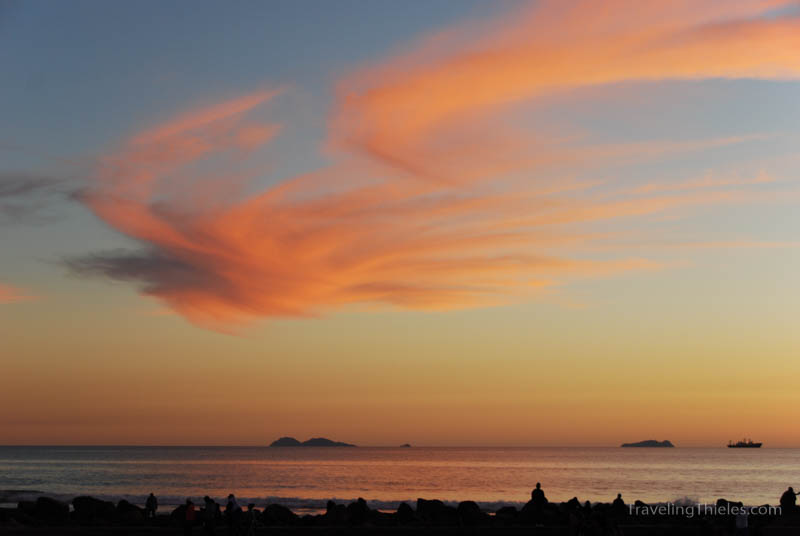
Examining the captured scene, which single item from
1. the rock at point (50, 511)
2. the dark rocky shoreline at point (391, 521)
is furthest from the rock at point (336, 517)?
the rock at point (50, 511)

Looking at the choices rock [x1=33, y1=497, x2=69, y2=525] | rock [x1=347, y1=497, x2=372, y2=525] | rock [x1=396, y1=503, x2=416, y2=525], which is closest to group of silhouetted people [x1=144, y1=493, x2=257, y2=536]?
rock [x1=347, y1=497, x2=372, y2=525]

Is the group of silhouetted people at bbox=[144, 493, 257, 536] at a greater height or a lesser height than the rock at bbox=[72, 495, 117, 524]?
greater

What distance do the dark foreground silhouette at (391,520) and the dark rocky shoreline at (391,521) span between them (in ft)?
0.15

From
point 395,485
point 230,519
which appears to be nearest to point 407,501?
point 395,485

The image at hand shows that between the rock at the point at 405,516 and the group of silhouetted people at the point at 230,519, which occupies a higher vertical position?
the group of silhouetted people at the point at 230,519

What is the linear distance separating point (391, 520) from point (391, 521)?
0.25 meters

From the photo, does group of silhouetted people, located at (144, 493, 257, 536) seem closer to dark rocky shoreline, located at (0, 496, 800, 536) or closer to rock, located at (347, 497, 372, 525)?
dark rocky shoreline, located at (0, 496, 800, 536)

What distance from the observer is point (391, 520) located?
46.9 metres

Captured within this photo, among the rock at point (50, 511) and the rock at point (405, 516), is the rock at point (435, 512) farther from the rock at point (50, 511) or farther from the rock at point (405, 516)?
the rock at point (50, 511)

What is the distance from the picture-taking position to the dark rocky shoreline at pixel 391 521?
37.0m

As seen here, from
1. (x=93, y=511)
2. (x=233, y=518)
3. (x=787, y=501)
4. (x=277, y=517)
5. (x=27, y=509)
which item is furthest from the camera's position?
(x=27, y=509)

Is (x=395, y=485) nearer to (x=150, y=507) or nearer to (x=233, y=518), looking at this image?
(x=150, y=507)

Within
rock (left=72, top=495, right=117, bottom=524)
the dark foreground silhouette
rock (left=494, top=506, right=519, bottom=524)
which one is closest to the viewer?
the dark foreground silhouette

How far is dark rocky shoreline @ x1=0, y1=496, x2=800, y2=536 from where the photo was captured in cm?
3700
